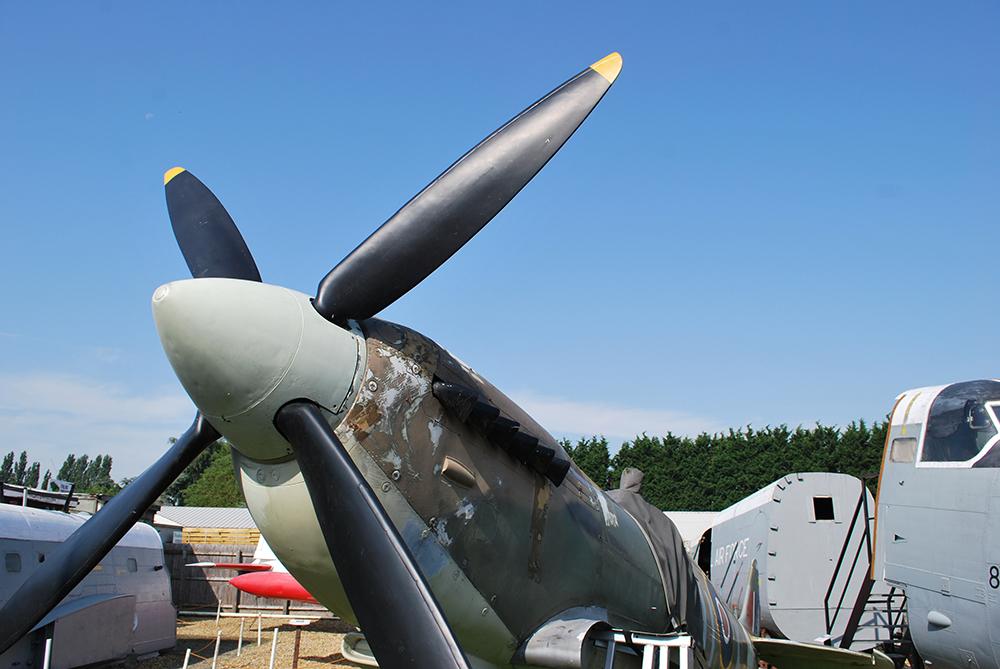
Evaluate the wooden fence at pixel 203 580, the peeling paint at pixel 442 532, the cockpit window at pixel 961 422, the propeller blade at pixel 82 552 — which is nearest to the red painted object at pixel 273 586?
the wooden fence at pixel 203 580

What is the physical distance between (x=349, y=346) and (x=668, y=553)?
3.27 metres

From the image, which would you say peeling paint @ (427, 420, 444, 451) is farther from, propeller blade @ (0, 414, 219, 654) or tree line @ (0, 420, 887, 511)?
tree line @ (0, 420, 887, 511)

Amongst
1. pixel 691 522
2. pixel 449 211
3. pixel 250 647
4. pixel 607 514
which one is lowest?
pixel 250 647

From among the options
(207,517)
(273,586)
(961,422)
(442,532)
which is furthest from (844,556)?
(207,517)

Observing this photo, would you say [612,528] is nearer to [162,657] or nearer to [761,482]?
[162,657]

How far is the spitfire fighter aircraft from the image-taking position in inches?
149

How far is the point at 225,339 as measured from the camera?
3.81 metres

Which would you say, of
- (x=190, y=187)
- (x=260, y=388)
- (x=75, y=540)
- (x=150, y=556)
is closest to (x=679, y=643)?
(x=260, y=388)

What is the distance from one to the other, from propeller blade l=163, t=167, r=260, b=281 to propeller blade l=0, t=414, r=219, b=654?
3.99 feet

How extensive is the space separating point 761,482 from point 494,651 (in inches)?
1411

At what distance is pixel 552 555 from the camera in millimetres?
4957

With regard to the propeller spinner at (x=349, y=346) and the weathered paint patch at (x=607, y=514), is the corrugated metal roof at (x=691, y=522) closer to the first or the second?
the weathered paint patch at (x=607, y=514)

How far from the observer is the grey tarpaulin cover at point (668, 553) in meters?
5.91

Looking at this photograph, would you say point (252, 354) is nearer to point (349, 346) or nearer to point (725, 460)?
point (349, 346)
